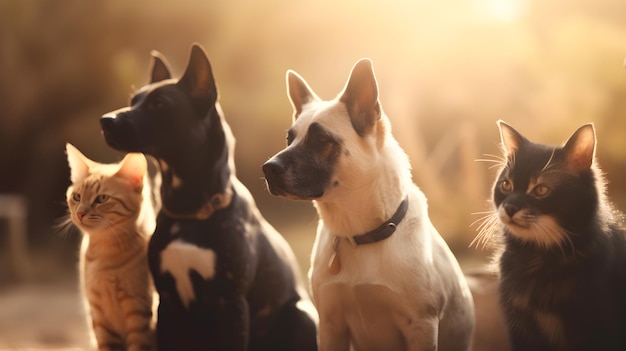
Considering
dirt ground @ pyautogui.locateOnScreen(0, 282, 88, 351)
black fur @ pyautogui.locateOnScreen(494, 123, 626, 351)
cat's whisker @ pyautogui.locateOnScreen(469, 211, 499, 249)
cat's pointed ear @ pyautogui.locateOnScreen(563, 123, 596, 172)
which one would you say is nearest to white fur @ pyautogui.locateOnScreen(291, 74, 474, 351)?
cat's whisker @ pyautogui.locateOnScreen(469, 211, 499, 249)

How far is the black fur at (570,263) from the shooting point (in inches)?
74.5

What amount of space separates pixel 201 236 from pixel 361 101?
1.92 feet

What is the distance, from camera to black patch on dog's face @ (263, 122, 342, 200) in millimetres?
1950

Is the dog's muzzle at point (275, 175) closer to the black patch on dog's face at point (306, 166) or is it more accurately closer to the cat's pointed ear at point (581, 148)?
the black patch on dog's face at point (306, 166)

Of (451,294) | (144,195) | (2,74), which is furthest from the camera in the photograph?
(2,74)

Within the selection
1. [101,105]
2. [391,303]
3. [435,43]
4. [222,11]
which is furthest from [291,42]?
[391,303]

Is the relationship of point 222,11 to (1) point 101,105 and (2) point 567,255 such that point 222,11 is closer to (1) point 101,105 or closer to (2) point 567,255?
(1) point 101,105

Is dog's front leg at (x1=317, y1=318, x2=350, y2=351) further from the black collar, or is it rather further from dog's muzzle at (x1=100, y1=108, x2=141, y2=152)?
dog's muzzle at (x1=100, y1=108, x2=141, y2=152)

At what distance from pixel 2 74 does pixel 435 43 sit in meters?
3.20

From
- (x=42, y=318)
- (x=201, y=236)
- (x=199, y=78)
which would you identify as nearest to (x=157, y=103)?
(x=199, y=78)

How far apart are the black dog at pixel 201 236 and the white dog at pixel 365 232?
17cm

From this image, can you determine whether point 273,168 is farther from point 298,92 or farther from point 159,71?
point 159,71

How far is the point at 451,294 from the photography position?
218cm

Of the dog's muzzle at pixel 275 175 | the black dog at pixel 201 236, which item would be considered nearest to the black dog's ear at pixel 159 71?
the black dog at pixel 201 236
